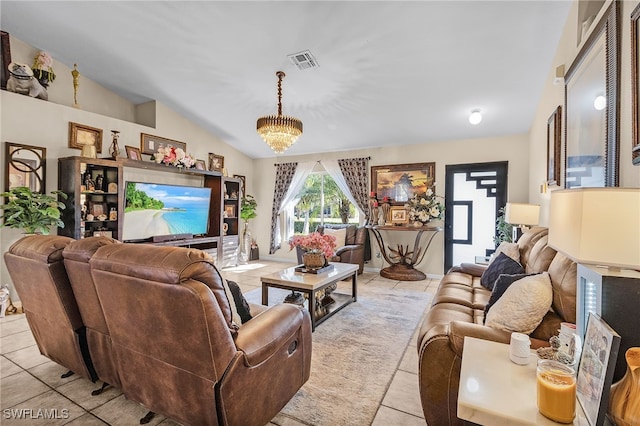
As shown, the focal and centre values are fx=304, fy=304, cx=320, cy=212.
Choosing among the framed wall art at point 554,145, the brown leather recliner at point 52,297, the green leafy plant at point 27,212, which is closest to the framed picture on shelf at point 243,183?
the green leafy plant at point 27,212

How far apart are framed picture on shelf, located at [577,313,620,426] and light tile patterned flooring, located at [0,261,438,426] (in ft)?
3.61

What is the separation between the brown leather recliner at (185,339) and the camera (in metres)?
1.31

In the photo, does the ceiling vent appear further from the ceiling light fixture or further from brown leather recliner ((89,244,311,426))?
brown leather recliner ((89,244,311,426))

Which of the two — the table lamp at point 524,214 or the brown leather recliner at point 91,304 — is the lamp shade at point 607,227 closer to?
the brown leather recliner at point 91,304

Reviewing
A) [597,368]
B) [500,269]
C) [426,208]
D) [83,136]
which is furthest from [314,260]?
[83,136]

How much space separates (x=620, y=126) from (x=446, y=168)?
3886 mm

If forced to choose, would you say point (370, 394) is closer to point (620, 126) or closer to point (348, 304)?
point (348, 304)

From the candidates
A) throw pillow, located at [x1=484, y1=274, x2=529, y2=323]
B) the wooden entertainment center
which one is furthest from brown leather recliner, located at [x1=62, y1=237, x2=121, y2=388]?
the wooden entertainment center

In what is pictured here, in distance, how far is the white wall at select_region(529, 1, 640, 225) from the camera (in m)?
1.48

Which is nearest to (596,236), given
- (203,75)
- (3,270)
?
(203,75)

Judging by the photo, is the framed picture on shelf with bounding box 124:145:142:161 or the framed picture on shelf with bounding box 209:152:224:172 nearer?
the framed picture on shelf with bounding box 124:145:142:161

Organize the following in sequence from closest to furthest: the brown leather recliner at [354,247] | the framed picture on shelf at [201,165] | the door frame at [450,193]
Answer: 1. the door frame at [450,193]
2. the brown leather recliner at [354,247]
3. the framed picture on shelf at [201,165]

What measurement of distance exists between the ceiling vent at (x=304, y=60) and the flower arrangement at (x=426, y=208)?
2.91 m

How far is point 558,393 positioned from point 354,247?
178 inches
